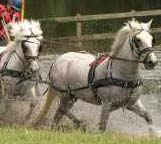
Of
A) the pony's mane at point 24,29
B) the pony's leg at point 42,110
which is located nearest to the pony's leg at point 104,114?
the pony's leg at point 42,110

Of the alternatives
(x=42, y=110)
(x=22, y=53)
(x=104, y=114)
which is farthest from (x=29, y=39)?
(x=104, y=114)

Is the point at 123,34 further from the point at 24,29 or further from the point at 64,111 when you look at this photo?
the point at 24,29

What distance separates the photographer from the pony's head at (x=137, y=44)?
9578 millimetres

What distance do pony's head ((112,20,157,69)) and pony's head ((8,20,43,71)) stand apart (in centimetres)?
153

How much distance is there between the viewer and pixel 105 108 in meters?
9.85

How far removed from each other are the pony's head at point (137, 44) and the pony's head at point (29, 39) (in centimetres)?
153

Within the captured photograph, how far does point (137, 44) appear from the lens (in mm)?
9789

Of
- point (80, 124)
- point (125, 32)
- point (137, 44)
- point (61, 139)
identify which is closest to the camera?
point (61, 139)

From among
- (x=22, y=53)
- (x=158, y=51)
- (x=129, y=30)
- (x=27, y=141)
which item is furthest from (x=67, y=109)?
(x=158, y=51)

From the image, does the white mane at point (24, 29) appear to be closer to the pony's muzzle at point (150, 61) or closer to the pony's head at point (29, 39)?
the pony's head at point (29, 39)

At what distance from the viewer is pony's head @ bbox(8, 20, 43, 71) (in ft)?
36.0

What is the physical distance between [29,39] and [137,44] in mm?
2265

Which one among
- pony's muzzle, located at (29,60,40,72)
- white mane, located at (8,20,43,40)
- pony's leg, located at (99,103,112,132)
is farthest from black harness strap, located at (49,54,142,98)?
white mane, located at (8,20,43,40)

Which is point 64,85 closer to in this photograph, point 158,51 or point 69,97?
point 69,97
